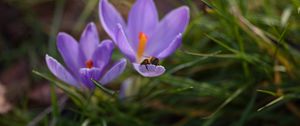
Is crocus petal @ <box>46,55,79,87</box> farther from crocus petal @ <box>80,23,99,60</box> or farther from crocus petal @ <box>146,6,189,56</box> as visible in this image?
crocus petal @ <box>146,6,189,56</box>

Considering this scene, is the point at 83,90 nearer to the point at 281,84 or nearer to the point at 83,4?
the point at 281,84

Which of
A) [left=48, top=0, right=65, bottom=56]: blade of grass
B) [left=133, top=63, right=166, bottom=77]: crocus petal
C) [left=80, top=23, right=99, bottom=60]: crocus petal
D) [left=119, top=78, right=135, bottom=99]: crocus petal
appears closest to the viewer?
[left=133, top=63, right=166, bottom=77]: crocus petal

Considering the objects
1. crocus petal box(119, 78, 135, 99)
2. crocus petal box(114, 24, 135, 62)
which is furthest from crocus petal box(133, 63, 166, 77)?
crocus petal box(119, 78, 135, 99)

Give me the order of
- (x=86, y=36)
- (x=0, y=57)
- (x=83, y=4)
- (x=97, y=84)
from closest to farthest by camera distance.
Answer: (x=97, y=84) → (x=86, y=36) → (x=0, y=57) → (x=83, y=4)

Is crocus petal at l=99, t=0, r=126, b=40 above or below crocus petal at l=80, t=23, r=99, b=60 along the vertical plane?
above

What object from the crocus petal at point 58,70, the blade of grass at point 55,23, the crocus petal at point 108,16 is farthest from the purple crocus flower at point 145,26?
the blade of grass at point 55,23

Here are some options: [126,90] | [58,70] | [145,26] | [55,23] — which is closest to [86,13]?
[55,23]

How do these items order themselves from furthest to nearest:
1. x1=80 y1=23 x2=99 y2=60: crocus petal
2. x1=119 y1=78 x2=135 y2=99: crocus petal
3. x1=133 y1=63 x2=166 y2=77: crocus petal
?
x1=119 y1=78 x2=135 y2=99: crocus petal, x1=80 y1=23 x2=99 y2=60: crocus petal, x1=133 y1=63 x2=166 y2=77: crocus petal

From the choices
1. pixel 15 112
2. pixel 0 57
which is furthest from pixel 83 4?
pixel 15 112
